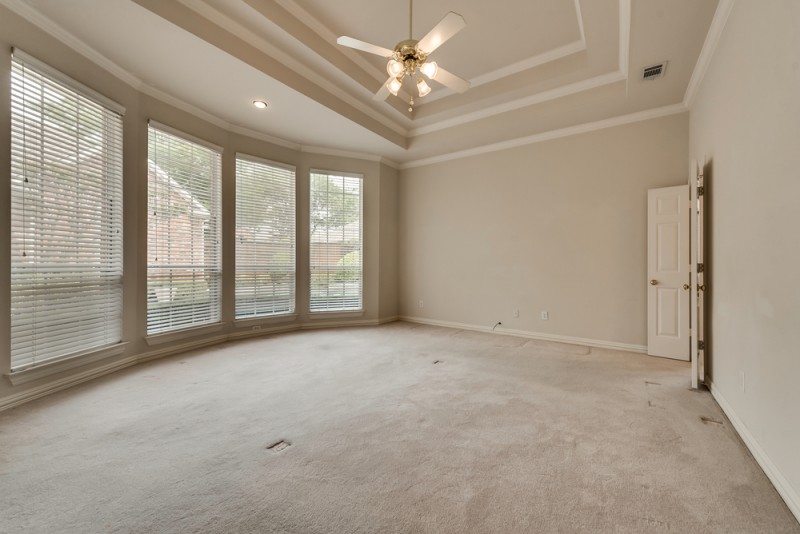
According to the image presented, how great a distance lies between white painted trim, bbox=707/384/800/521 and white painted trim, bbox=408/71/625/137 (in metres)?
3.39

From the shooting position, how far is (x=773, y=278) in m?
1.77

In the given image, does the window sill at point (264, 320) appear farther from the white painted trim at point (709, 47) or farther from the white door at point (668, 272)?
the white painted trim at point (709, 47)

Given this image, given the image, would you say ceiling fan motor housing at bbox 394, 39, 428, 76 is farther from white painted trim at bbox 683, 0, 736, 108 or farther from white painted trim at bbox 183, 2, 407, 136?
white painted trim at bbox 683, 0, 736, 108

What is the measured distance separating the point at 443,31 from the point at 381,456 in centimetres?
281

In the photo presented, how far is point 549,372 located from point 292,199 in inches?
172

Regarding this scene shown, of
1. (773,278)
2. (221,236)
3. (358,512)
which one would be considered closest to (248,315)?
(221,236)

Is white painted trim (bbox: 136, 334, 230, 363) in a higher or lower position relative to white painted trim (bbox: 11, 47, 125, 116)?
lower

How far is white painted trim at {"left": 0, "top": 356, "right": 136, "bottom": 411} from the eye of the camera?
2527 millimetres

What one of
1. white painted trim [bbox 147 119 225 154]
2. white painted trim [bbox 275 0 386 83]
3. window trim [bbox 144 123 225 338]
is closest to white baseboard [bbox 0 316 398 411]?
window trim [bbox 144 123 225 338]

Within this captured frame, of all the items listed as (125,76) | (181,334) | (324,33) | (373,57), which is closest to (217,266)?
(181,334)

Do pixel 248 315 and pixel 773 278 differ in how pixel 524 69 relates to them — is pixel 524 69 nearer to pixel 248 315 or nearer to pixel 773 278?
pixel 773 278

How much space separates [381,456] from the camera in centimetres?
192

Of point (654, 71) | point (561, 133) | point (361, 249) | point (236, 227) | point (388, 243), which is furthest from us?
point (388, 243)

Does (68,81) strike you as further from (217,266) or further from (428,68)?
(428,68)
